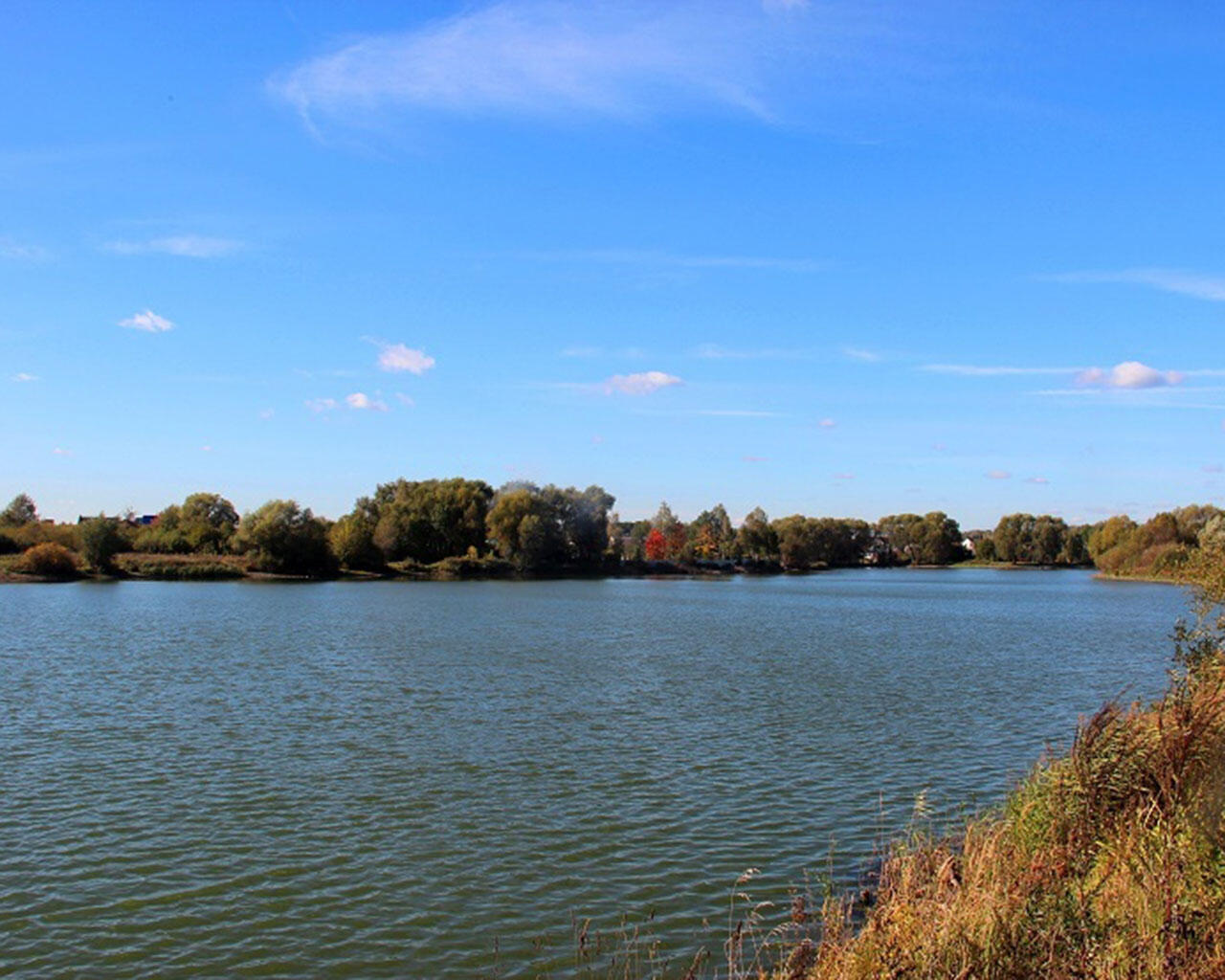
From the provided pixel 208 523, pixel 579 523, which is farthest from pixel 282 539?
pixel 579 523

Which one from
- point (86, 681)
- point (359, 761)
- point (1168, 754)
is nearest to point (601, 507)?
point (86, 681)

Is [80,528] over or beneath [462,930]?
over

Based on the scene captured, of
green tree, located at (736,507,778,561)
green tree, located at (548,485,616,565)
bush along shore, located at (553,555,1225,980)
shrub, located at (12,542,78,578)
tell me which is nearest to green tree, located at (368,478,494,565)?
green tree, located at (548,485,616,565)

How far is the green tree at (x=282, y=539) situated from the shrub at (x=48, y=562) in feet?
51.5

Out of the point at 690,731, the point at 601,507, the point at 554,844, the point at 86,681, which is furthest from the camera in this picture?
the point at 601,507

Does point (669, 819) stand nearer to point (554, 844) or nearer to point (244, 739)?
point (554, 844)

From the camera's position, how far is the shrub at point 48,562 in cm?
8825

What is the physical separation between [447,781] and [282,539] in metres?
89.1

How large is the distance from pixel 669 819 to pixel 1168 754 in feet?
22.0

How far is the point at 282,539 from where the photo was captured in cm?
9994

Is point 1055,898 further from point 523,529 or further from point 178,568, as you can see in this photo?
point 523,529

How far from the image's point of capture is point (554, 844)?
43.2ft

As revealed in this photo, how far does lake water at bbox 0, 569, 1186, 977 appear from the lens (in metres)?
10.5

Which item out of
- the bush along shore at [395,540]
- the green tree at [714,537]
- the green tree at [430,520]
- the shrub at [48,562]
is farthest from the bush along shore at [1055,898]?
the green tree at [714,537]
